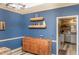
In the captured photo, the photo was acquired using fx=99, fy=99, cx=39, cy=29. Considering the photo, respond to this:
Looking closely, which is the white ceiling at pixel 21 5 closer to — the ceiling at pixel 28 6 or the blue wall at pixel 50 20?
the ceiling at pixel 28 6

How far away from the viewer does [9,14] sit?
4.05 feet

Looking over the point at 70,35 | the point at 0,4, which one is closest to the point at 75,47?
the point at 70,35

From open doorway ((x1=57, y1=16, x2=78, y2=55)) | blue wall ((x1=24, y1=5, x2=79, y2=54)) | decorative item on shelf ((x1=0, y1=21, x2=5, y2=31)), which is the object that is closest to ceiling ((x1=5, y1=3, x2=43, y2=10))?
blue wall ((x1=24, y1=5, x2=79, y2=54))

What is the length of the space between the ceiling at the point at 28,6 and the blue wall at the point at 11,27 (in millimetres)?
57

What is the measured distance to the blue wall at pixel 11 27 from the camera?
122cm

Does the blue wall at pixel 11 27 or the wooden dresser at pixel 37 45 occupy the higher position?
the blue wall at pixel 11 27

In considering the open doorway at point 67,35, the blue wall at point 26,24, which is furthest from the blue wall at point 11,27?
the open doorway at point 67,35

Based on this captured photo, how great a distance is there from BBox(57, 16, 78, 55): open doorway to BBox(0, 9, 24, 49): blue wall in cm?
50

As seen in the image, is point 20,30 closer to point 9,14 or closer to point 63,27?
point 9,14

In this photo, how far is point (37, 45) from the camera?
4.21ft

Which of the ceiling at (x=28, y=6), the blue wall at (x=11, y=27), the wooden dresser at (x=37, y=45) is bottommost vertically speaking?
the wooden dresser at (x=37, y=45)

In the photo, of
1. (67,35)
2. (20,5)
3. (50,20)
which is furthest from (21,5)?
(67,35)

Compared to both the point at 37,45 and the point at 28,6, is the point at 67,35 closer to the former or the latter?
the point at 37,45

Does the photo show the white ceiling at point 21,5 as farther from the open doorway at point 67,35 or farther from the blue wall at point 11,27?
the open doorway at point 67,35
